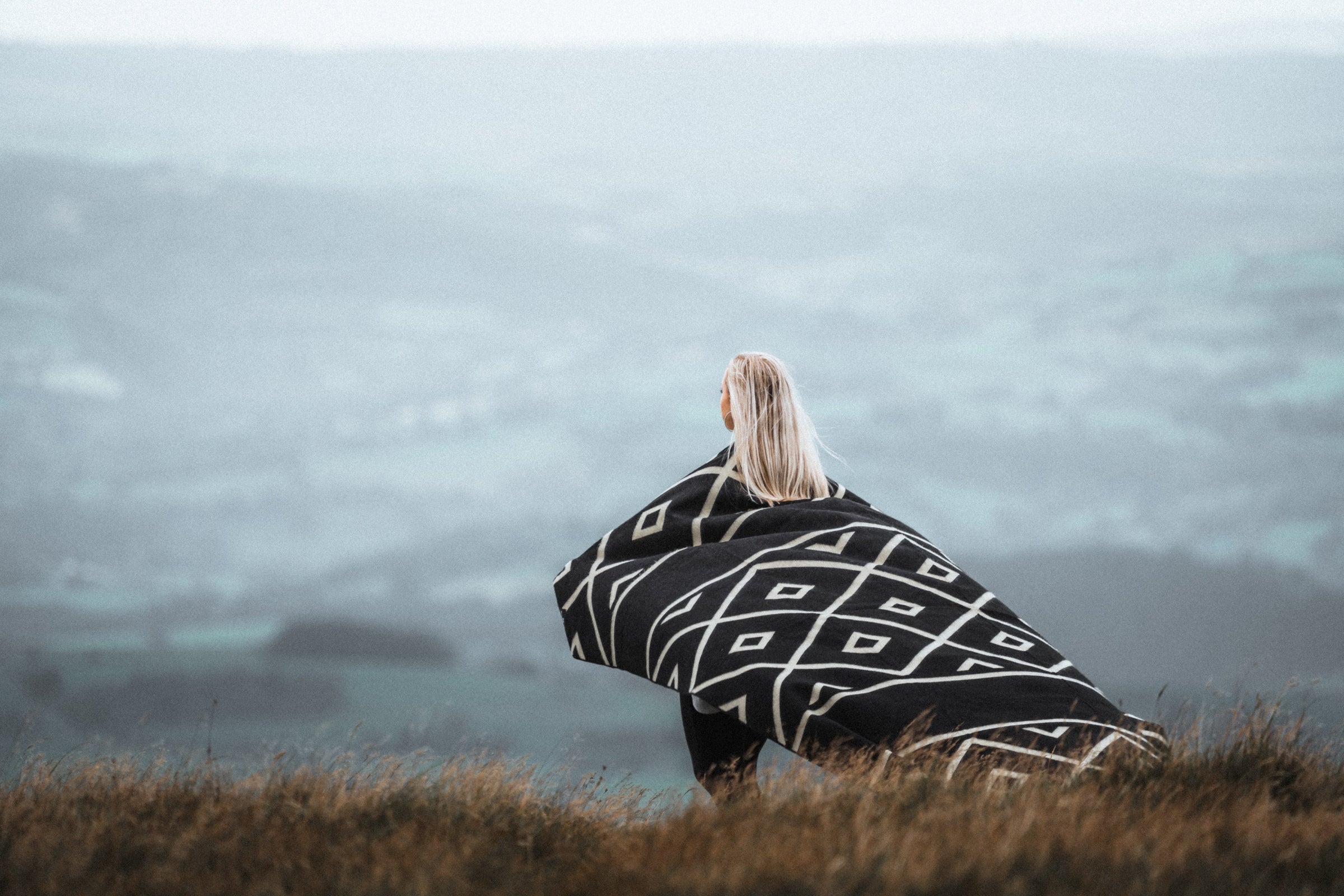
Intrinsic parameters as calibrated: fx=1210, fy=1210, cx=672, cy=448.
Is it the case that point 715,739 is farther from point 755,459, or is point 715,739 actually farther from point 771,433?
point 771,433

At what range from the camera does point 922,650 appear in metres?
4.47

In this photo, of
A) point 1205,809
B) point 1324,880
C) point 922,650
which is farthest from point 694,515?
point 1324,880

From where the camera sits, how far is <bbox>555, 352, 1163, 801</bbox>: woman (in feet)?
13.9

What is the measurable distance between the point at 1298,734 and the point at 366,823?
3.14 meters

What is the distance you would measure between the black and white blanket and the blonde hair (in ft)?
A: 0.31

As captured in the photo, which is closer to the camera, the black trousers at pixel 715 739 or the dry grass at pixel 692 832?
the dry grass at pixel 692 832

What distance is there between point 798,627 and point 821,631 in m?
0.09

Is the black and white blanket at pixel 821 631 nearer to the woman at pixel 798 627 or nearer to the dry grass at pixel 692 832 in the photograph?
the woman at pixel 798 627

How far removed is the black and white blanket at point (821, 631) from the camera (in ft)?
13.9

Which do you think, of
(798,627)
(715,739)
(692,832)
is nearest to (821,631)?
(798,627)

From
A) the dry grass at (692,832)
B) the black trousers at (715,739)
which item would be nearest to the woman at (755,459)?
the black trousers at (715,739)

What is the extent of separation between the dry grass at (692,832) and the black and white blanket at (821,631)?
0.28 meters

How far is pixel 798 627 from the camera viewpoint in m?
4.62

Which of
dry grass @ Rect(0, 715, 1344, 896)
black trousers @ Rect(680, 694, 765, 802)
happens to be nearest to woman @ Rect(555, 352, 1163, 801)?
black trousers @ Rect(680, 694, 765, 802)
